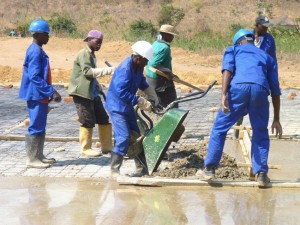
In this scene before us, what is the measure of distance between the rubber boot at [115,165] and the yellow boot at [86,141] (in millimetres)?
1158

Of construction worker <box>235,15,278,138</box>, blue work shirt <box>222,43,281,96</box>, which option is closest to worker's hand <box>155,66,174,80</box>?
construction worker <box>235,15,278,138</box>

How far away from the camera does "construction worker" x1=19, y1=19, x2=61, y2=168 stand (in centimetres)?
728

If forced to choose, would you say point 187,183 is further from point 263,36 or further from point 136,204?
point 263,36

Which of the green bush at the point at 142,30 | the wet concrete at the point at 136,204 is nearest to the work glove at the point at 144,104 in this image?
the wet concrete at the point at 136,204

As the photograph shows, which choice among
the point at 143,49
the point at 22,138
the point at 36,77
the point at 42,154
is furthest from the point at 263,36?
the point at 22,138

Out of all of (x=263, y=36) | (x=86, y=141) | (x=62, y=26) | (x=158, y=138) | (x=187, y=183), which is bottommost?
(x=62, y=26)

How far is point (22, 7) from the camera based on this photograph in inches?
1908

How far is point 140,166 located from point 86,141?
1175 millimetres

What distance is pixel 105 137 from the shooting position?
26.7ft

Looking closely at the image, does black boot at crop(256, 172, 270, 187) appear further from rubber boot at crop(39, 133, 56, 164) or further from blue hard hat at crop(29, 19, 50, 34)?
blue hard hat at crop(29, 19, 50, 34)

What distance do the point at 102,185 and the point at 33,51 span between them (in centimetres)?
184

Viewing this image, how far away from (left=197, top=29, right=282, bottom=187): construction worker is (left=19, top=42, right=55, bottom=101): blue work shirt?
84.2 inches

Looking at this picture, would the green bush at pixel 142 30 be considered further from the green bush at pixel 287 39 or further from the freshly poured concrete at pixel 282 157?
the freshly poured concrete at pixel 282 157

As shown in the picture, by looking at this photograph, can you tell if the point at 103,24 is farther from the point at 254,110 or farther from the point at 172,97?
the point at 254,110
